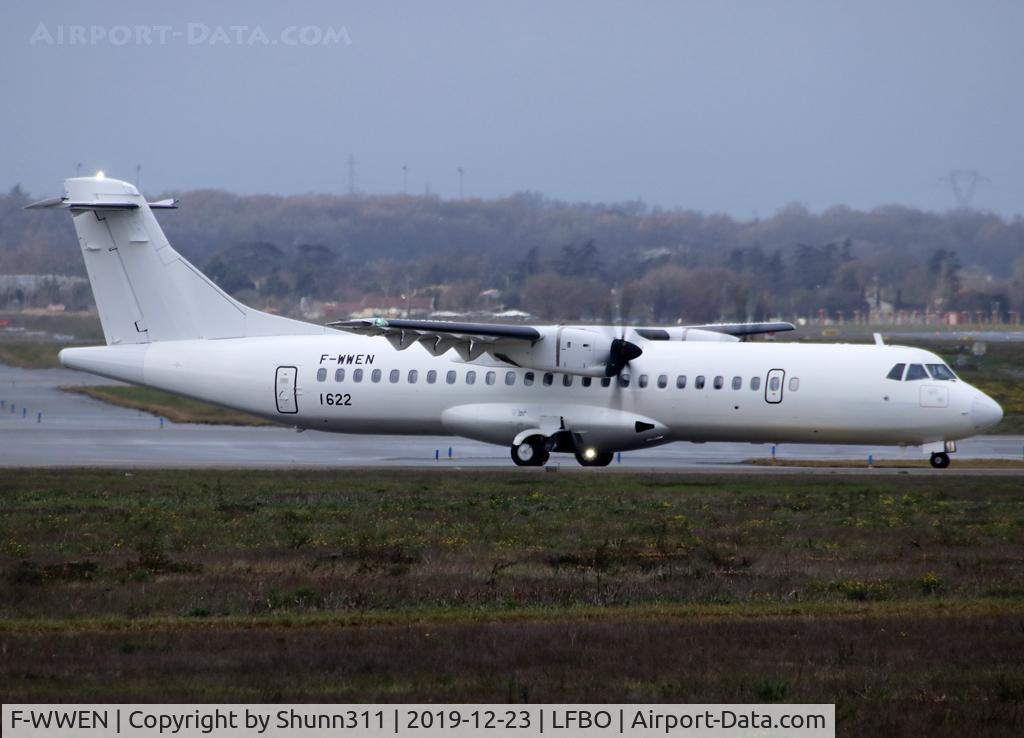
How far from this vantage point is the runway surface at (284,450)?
98.1 ft

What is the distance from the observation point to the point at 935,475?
2698 cm

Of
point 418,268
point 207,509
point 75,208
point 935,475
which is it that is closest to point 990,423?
point 935,475

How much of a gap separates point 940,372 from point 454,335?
9585mm

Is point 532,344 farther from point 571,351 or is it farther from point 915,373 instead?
point 915,373

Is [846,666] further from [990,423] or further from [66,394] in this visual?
[66,394]

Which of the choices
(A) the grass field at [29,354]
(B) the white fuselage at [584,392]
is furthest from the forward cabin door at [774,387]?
(A) the grass field at [29,354]

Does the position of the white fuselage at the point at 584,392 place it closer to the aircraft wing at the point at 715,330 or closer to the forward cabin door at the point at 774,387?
the forward cabin door at the point at 774,387

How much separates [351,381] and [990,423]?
42.4ft

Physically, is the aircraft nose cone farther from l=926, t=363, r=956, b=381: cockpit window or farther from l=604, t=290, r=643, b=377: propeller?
l=604, t=290, r=643, b=377: propeller

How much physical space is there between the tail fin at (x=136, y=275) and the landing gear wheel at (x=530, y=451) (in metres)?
6.99

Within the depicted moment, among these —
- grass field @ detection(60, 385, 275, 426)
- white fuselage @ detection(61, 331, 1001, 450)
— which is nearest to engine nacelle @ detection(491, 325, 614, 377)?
white fuselage @ detection(61, 331, 1001, 450)

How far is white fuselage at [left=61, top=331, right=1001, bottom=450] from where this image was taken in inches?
1074

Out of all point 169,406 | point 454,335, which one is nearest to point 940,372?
point 454,335

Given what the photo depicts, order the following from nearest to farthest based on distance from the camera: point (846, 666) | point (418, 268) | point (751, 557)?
point (846, 666)
point (751, 557)
point (418, 268)
